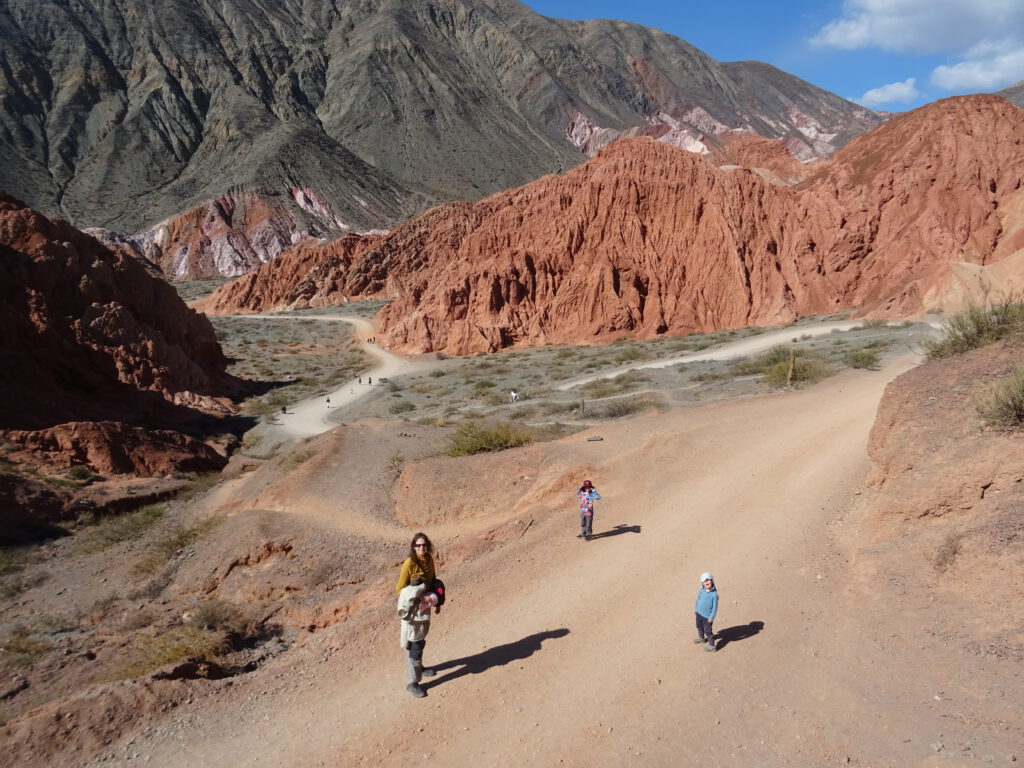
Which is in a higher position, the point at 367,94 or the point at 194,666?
the point at 367,94

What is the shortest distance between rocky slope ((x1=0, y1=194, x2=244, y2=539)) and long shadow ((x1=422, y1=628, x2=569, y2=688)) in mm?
12062

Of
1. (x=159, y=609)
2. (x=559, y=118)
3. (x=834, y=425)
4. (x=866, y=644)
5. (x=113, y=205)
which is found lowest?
(x=159, y=609)

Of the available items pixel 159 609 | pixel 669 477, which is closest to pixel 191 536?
pixel 159 609

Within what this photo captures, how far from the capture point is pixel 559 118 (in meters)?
150

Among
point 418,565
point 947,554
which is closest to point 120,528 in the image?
point 418,565

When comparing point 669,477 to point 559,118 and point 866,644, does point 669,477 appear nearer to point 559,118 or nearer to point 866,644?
point 866,644

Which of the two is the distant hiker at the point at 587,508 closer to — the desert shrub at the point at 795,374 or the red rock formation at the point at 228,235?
the desert shrub at the point at 795,374

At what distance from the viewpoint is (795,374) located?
1816 cm

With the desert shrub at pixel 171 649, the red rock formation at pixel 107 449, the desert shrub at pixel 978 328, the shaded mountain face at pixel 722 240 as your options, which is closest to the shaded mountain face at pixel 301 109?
the shaded mountain face at pixel 722 240

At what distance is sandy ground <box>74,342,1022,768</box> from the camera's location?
5.05m

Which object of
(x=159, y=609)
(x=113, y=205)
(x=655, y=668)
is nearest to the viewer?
(x=655, y=668)

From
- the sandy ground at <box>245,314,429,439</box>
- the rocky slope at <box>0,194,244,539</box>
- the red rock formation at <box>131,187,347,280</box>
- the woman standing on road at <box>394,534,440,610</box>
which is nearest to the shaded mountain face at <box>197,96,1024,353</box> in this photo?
the sandy ground at <box>245,314,429,439</box>

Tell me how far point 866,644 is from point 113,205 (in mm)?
119361

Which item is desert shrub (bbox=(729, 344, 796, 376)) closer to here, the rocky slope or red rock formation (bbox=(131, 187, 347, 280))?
the rocky slope
